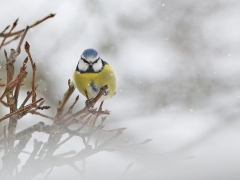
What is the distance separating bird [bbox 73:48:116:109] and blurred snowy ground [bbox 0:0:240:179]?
116 cm

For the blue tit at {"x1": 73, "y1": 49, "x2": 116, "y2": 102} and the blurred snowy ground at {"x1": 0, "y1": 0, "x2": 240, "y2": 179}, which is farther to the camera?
the blurred snowy ground at {"x1": 0, "y1": 0, "x2": 240, "y2": 179}

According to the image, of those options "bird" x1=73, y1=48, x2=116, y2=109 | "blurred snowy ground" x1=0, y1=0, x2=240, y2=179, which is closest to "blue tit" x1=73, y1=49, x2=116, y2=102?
"bird" x1=73, y1=48, x2=116, y2=109

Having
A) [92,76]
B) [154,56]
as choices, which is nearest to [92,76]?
[92,76]

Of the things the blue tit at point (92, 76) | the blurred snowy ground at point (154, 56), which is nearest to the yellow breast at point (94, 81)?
the blue tit at point (92, 76)

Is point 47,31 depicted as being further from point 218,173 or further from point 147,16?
point 218,173

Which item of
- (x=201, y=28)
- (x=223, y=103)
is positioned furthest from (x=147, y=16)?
(x=223, y=103)

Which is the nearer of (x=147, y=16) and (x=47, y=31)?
(x=47, y=31)

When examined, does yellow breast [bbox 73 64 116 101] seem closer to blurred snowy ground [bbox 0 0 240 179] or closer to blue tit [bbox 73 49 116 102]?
blue tit [bbox 73 49 116 102]

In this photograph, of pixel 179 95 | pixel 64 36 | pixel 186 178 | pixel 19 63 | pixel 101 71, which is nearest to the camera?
pixel 186 178

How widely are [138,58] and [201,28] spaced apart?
67 cm

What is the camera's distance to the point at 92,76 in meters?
1.48

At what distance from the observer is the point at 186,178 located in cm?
27

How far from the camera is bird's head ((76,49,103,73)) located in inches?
57.7

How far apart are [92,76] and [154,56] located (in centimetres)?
245
